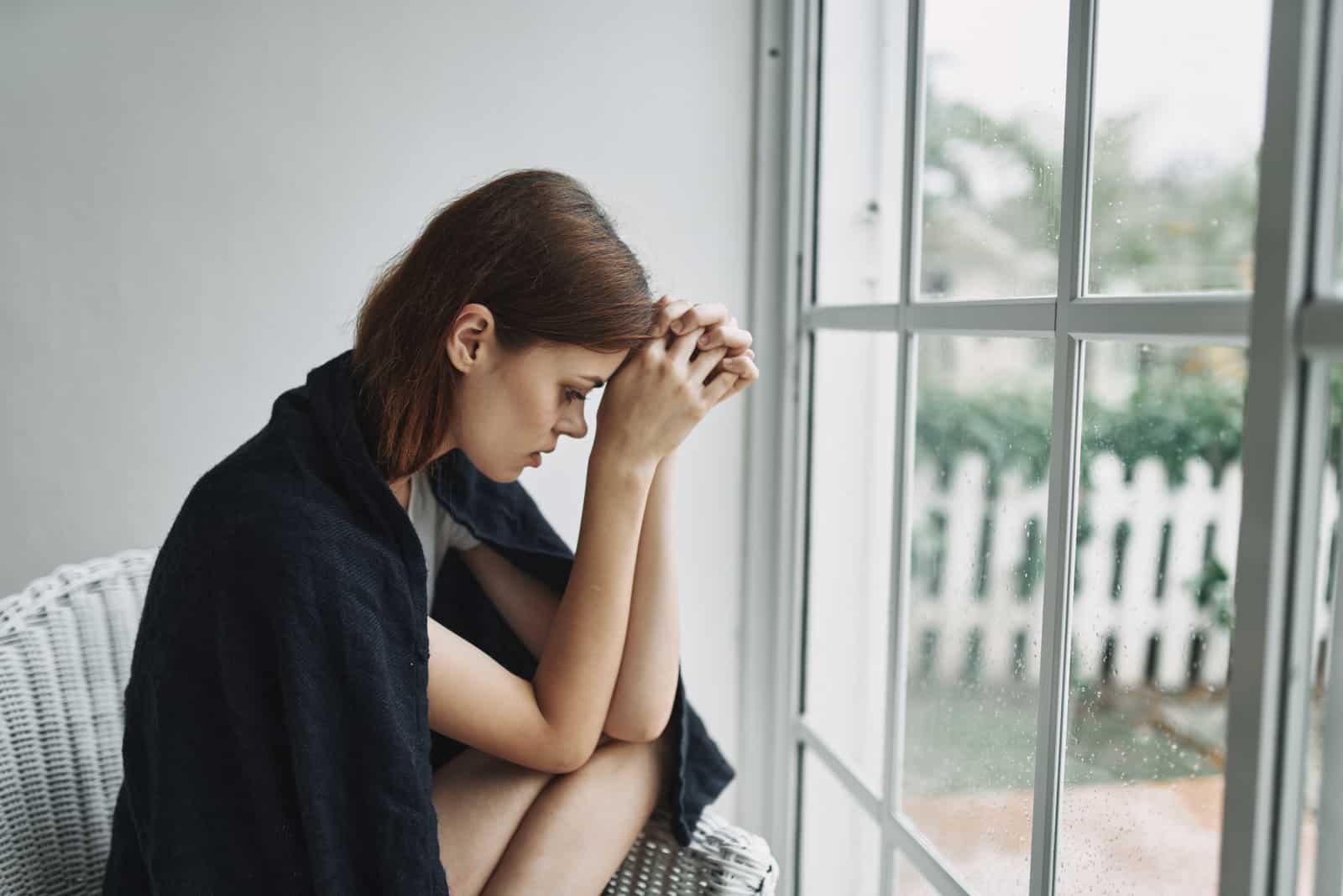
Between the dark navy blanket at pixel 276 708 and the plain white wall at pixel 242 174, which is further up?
the plain white wall at pixel 242 174

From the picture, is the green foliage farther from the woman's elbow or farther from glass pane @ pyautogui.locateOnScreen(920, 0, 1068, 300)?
the woman's elbow

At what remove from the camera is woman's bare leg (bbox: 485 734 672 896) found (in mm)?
1066

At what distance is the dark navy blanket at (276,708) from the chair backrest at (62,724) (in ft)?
0.79

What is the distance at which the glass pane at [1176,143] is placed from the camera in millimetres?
684

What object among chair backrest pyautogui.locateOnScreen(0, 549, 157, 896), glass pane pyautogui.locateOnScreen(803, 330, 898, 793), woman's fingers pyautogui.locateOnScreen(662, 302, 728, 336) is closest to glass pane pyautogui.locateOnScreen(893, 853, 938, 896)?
glass pane pyautogui.locateOnScreen(803, 330, 898, 793)

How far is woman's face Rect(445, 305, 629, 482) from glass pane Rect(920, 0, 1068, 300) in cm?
38

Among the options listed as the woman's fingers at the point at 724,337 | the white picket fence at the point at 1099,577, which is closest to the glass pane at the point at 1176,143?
the white picket fence at the point at 1099,577

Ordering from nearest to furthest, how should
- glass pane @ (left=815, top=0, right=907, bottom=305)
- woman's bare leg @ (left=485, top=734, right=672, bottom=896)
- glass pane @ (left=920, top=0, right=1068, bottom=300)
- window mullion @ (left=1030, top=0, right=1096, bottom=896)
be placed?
window mullion @ (left=1030, top=0, right=1096, bottom=896) → glass pane @ (left=920, top=0, right=1068, bottom=300) → woman's bare leg @ (left=485, top=734, right=672, bottom=896) → glass pane @ (left=815, top=0, right=907, bottom=305)

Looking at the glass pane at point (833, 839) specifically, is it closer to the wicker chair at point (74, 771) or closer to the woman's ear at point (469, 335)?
the wicker chair at point (74, 771)

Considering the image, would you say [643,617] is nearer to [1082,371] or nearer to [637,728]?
[637,728]

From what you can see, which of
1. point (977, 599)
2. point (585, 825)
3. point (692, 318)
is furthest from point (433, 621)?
point (977, 599)

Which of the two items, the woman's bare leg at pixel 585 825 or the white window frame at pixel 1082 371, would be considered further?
the woman's bare leg at pixel 585 825

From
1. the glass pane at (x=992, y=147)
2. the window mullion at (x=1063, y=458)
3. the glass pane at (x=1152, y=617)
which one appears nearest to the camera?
the glass pane at (x=1152, y=617)

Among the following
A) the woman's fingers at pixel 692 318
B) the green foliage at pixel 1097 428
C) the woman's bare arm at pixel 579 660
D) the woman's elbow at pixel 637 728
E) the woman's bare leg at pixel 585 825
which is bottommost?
the woman's bare leg at pixel 585 825
